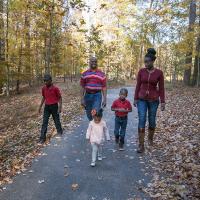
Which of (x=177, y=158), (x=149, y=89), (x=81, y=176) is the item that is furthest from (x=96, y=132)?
(x=177, y=158)

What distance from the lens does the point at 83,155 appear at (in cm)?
799

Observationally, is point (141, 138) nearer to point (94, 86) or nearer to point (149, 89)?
point (149, 89)

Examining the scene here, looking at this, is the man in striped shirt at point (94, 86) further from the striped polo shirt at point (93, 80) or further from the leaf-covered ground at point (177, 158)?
the leaf-covered ground at point (177, 158)

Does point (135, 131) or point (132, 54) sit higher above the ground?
point (132, 54)

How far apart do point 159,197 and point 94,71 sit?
359 centimetres

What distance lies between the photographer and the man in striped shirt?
7.71 meters

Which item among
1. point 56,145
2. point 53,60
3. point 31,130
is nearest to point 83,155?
point 56,145

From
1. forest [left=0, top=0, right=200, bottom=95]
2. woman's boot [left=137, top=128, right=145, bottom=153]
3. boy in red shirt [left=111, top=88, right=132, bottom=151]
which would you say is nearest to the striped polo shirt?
boy in red shirt [left=111, top=88, right=132, bottom=151]

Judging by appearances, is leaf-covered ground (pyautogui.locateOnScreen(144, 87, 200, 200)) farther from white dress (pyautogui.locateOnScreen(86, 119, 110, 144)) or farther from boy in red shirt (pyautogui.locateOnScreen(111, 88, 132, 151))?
white dress (pyautogui.locateOnScreen(86, 119, 110, 144))

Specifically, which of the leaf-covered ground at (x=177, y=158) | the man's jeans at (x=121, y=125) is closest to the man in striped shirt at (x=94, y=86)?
the man's jeans at (x=121, y=125)

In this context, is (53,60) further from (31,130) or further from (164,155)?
(164,155)

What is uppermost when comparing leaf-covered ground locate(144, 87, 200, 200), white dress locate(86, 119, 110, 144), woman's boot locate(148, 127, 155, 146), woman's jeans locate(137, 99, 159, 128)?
woman's jeans locate(137, 99, 159, 128)

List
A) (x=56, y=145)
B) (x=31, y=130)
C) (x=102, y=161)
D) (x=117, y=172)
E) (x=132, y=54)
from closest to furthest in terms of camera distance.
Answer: (x=117, y=172), (x=102, y=161), (x=56, y=145), (x=31, y=130), (x=132, y=54)

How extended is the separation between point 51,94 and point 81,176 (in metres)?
3.60
